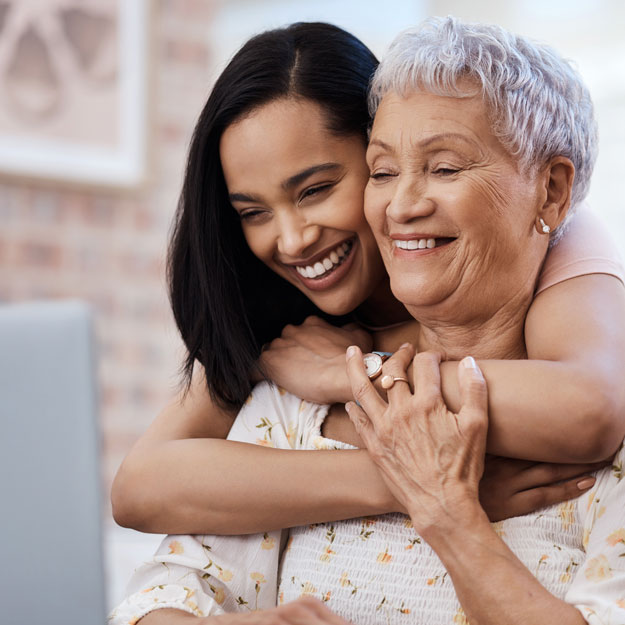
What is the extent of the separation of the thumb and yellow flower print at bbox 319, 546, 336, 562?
35cm

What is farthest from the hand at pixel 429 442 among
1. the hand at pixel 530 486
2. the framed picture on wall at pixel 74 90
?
the framed picture on wall at pixel 74 90

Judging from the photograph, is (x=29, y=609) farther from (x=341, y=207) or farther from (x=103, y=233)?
(x=103, y=233)

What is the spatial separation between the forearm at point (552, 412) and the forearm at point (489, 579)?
0.12 metres

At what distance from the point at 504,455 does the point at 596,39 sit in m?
2.47

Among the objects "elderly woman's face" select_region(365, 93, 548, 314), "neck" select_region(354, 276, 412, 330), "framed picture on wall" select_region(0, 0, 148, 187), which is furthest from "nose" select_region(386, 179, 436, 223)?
"framed picture on wall" select_region(0, 0, 148, 187)

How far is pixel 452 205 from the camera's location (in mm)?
1372

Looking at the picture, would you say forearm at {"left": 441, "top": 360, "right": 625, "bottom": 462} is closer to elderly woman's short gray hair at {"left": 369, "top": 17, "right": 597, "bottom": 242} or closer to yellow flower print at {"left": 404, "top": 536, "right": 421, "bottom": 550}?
yellow flower print at {"left": 404, "top": 536, "right": 421, "bottom": 550}

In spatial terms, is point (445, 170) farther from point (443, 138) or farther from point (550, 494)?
point (550, 494)

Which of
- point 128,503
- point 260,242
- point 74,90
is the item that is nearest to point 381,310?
point 260,242

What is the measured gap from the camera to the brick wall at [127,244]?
11.3 feet

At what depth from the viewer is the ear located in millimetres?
1433

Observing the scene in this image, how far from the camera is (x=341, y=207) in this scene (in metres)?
1.58

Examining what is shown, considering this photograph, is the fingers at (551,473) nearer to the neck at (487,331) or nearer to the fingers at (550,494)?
the fingers at (550,494)

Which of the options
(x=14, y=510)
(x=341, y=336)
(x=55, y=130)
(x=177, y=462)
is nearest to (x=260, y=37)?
(x=341, y=336)
